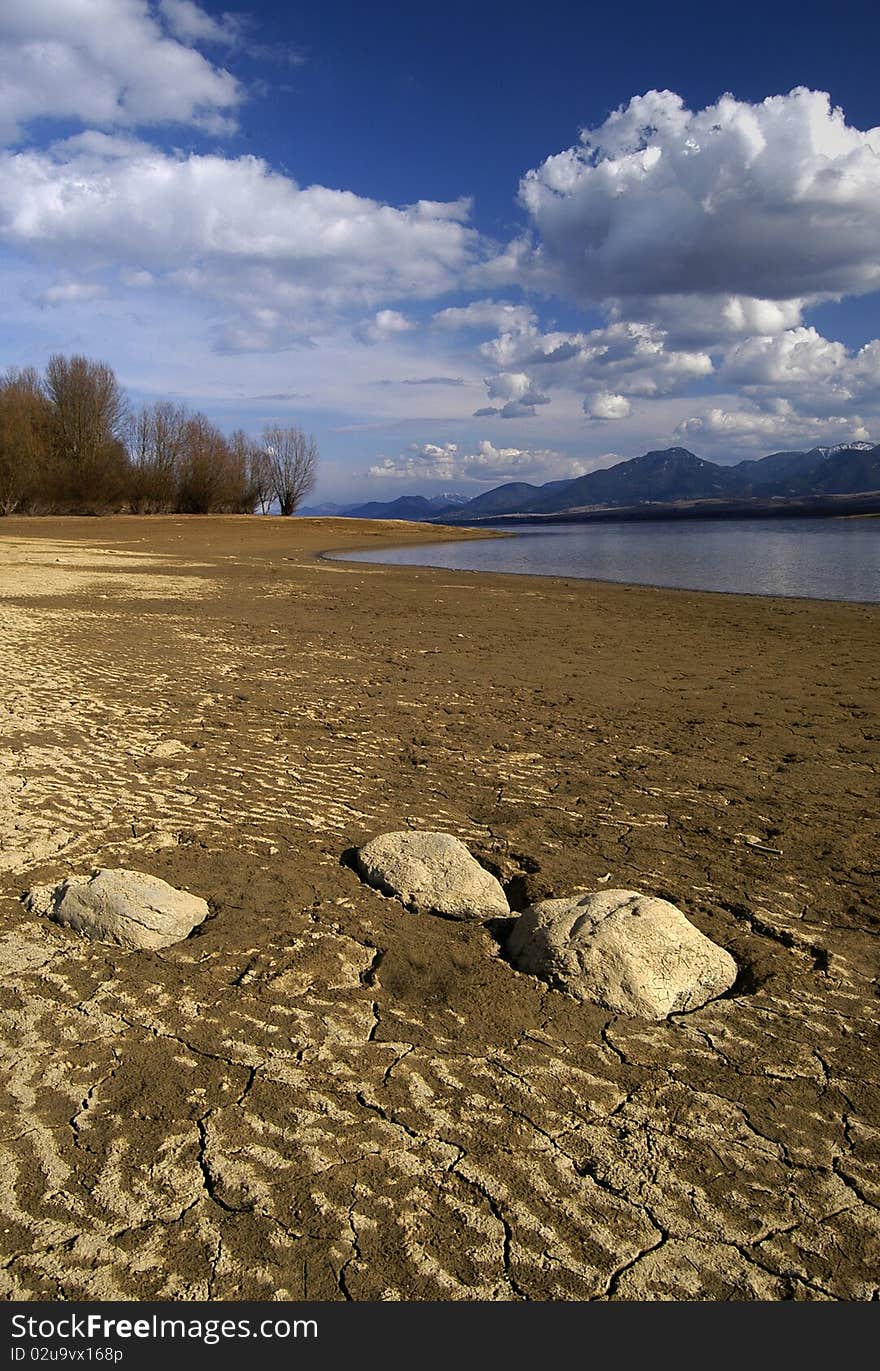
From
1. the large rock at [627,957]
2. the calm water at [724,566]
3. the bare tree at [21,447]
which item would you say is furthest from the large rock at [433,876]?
the bare tree at [21,447]

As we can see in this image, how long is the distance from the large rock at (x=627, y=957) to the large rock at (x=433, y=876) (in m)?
0.43

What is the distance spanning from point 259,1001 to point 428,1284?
1456mm

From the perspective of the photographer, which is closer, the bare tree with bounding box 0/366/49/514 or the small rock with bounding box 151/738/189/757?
the small rock with bounding box 151/738/189/757

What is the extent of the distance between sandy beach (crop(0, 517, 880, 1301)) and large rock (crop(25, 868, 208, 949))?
0.08m

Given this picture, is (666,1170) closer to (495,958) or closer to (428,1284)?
(428,1284)

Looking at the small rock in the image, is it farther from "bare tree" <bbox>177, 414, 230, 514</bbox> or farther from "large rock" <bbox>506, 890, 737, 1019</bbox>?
"bare tree" <bbox>177, 414, 230, 514</bbox>

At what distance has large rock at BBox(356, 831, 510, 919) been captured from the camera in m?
4.22

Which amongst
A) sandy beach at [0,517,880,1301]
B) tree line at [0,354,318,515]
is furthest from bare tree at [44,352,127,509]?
sandy beach at [0,517,880,1301]

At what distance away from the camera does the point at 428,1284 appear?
7.09ft

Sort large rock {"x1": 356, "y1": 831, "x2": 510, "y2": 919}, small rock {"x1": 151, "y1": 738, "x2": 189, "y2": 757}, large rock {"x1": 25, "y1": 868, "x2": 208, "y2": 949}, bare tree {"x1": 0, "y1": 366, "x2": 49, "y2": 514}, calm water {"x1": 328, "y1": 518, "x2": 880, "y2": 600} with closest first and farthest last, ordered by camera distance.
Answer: large rock {"x1": 25, "y1": 868, "x2": 208, "y2": 949}
large rock {"x1": 356, "y1": 831, "x2": 510, "y2": 919}
small rock {"x1": 151, "y1": 738, "x2": 189, "y2": 757}
calm water {"x1": 328, "y1": 518, "x2": 880, "y2": 600}
bare tree {"x1": 0, "y1": 366, "x2": 49, "y2": 514}

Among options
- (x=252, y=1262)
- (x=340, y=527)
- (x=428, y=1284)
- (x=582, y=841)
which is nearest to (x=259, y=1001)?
(x=252, y=1262)

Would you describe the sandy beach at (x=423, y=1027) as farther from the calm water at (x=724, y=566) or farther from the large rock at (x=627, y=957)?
the calm water at (x=724, y=566)

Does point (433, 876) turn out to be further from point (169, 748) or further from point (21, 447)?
point (21, 447)

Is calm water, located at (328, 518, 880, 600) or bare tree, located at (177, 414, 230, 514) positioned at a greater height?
bare tree, located at (177, 414, 230, 514)
